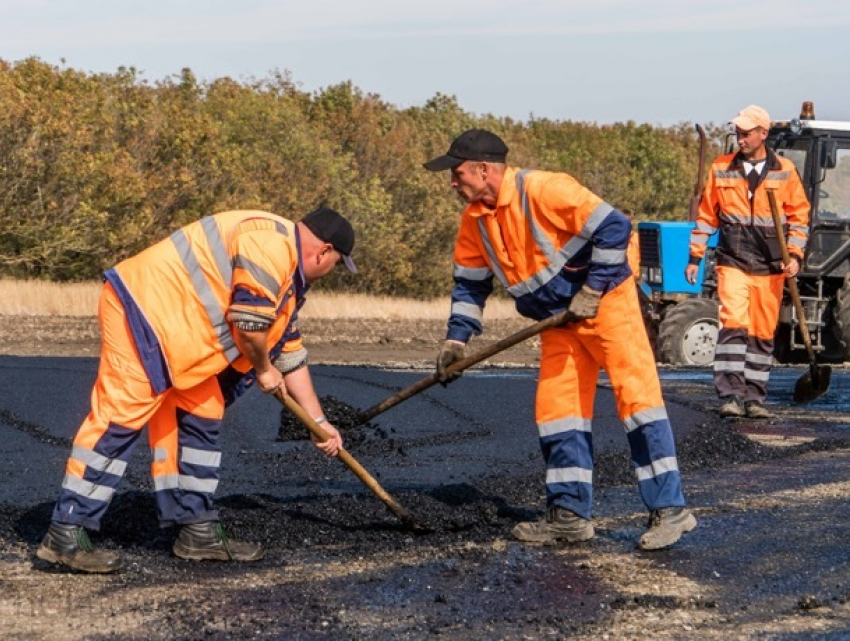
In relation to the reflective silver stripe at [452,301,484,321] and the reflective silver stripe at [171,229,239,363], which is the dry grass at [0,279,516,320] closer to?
the reflective silver stripe at [452,301,484,321]

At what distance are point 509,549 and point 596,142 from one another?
139 ft

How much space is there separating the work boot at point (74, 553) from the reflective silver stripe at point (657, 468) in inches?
83.2

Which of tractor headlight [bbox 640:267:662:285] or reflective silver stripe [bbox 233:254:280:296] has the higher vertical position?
reflective silver stripe [bbox 233:254:280:296]

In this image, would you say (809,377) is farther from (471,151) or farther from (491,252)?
(471,151)

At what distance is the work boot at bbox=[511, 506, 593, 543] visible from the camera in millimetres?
6203

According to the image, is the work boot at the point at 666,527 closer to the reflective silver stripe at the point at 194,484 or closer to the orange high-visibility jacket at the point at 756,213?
the reflective silver stripe at the point at 194,484

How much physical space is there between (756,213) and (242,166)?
72.9 ft

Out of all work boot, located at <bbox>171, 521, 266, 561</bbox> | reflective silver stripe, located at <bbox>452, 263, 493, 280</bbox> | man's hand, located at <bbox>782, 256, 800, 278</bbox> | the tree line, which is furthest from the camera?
the tree line

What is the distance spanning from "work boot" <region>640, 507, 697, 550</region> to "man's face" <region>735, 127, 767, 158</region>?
443 cm

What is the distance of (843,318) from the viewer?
13695mm

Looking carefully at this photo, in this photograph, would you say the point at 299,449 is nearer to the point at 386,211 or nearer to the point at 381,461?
the point at 381,461

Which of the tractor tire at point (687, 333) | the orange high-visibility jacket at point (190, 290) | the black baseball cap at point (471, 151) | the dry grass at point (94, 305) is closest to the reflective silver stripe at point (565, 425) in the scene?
the black baseball cap at point (471, 151)

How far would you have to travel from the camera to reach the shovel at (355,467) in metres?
5.82

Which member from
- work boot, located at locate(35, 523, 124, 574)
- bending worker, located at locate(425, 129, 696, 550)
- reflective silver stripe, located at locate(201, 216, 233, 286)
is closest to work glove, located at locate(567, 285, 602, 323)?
bending worker, located at locate(425, 129, 696, 550)
